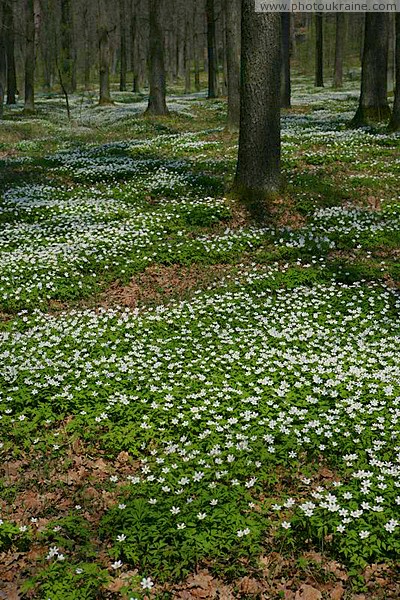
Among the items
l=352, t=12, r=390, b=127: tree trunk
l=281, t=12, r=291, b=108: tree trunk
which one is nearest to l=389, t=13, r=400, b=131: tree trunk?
l=352, t=12, r=390, b=127: tree trunk

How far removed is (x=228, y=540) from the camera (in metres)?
4.89

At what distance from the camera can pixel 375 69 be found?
21125mm

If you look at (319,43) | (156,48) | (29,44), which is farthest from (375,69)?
(319,43)

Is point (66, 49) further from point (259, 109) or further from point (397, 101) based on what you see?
point (259, 109)

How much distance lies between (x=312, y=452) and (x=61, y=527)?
8.87 ft

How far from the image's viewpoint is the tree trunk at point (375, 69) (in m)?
20.6

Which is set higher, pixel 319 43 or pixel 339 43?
pixel 339 43

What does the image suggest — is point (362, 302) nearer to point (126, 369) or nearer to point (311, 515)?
point (126, 369)

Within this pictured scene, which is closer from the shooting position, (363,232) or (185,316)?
(185,316)

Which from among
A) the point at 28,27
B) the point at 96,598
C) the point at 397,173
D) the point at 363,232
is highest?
the point at 28,27

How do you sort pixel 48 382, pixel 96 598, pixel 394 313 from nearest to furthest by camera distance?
pixel 96 598 → pixel 48 382 → pixel 394 313

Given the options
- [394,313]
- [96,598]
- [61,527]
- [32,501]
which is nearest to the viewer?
[96,598]

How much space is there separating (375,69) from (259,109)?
1091cm

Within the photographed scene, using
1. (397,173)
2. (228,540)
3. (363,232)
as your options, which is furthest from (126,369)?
(397,173)
